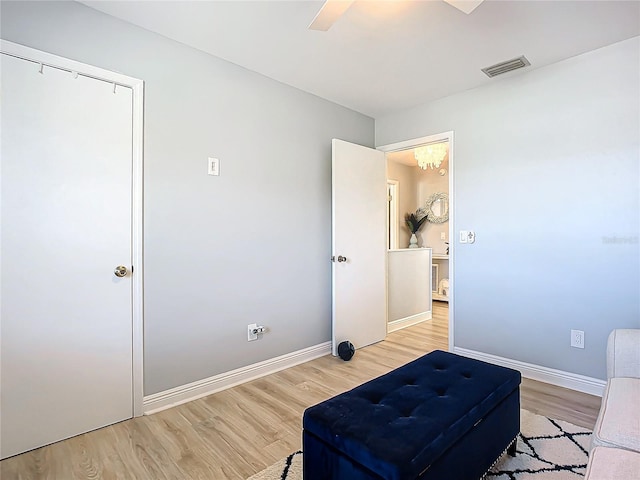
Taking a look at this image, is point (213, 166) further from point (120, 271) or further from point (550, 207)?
point (550, 207)

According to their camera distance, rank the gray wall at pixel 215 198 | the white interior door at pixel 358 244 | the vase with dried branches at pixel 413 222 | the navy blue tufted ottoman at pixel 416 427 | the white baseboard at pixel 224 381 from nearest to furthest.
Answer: the navy blue tufted ottoman at pixel 416 427 → the gray wall at pixel 215 198 → the white baseboard at pixel 224 381 → the white interior door at pixel 358 244 → the vase with dried branches at pixel 413 222

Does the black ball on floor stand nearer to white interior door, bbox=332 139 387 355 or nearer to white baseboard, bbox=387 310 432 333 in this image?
white interior door, bbox=332 139 387 355

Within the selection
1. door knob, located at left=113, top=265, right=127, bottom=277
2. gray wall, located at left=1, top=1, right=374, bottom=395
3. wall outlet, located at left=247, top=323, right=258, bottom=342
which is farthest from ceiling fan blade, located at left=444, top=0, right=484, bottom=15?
wall outlet, located at left=247, top=323, right=258, bottom=342

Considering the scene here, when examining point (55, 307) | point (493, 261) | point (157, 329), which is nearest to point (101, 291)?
point (55, 307)

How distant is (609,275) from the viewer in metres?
2.38

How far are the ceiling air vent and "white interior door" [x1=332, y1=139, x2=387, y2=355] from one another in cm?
127

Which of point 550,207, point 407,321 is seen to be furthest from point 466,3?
point 407,321

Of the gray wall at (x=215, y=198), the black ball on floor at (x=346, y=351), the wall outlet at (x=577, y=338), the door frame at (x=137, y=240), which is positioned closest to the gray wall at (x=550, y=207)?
the wall outlet at (x=577, y=338)

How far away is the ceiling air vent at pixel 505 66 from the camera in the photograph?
2.56 metres

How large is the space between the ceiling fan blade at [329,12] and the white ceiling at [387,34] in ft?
1.08

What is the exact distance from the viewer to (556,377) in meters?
2.61

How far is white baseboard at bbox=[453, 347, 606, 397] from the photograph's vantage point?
244cm

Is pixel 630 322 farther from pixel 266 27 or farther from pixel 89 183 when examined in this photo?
pixel 89 183

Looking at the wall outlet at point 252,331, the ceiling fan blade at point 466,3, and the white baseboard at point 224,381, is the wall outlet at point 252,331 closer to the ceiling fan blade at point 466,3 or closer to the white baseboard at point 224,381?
the white baseboard at point 224,381
